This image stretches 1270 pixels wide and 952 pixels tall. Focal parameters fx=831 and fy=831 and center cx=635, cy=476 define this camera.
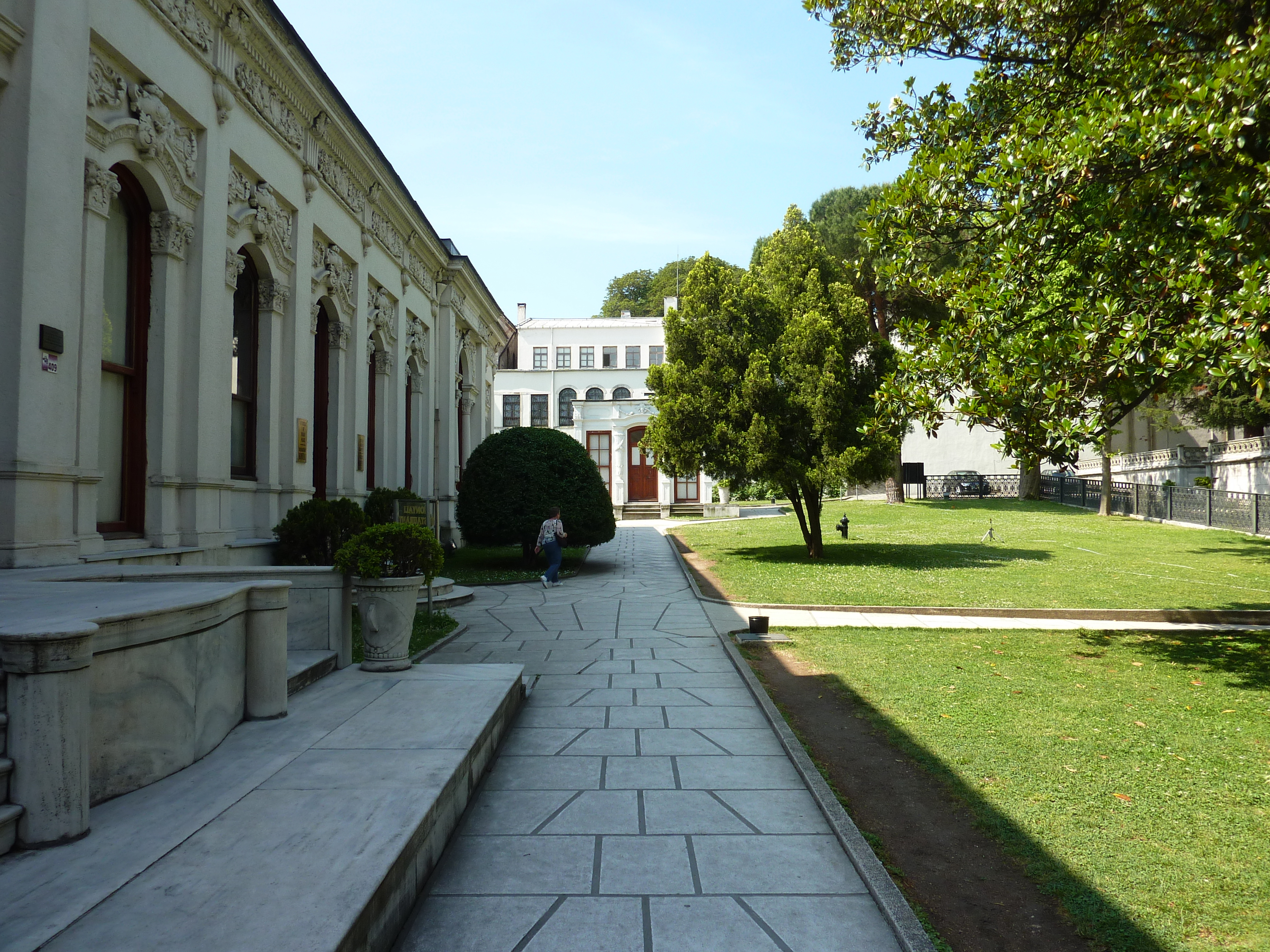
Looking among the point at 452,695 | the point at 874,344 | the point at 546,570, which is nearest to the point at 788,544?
the point at 874,344

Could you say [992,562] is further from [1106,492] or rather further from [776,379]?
[1106,492]

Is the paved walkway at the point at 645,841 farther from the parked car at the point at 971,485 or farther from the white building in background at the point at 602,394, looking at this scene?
the parked car at the point at 971,485

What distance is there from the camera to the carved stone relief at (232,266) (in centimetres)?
A: 1078

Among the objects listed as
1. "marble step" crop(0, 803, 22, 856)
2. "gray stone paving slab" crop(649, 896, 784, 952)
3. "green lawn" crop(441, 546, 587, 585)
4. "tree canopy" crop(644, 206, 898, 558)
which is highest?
"tree canopy" crop(644, 206, 898, 558)

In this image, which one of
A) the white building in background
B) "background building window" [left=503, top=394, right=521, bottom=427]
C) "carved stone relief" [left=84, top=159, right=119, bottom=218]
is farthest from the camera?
"background building window" [left=503, top=394, right=521, bottom=427]

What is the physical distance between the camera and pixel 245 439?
1223 centimetres

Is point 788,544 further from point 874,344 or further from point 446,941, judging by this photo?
point 446,941

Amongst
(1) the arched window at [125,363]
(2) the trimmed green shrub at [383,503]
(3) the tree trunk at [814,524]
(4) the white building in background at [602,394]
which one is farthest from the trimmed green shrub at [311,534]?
(4) the white building in background at [602,394]

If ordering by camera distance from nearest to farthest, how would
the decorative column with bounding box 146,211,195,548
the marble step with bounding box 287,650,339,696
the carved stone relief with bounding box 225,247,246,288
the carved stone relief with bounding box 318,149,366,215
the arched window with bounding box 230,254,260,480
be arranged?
the marble step with bounding box 287,650,339,696 → the decorative column with bounding box 146,211,195,548 → the carved stone relief with bounding box 225,247,246,288 → the arched window with bounding box 230,254,260,480 → the carved stone relief with bounding box 318,149,366,215

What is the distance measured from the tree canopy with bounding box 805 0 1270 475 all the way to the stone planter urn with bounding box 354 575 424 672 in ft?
19.8

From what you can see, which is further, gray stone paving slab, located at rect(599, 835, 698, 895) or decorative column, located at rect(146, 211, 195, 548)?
decorative column, located at rect(146, 211, 195, 548)

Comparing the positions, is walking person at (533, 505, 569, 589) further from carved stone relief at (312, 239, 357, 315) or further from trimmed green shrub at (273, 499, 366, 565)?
carved stone relief at (312, 239, 357, 315)

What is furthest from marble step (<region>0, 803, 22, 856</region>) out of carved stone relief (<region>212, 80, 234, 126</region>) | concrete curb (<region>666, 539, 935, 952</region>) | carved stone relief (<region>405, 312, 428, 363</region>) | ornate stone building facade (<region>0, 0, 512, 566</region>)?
carved stone relief (<region>405, 312, 428, 363</region>)

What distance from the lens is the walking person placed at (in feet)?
55.6
